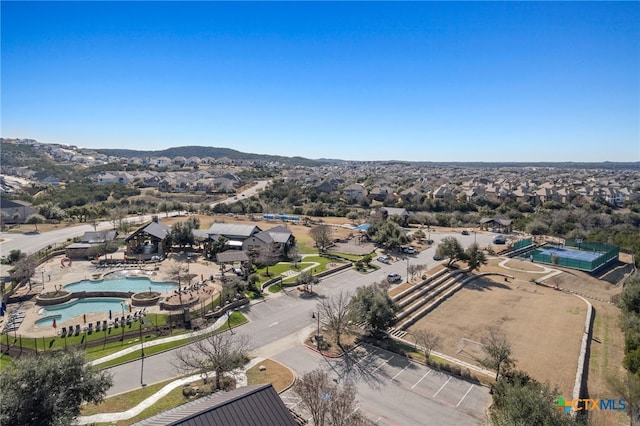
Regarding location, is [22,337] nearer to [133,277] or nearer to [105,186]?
[133,277]

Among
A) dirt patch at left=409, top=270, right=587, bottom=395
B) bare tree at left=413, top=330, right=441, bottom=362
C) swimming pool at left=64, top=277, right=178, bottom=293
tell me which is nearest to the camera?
bare tree at left=413, top=330, right=441, bottom=362

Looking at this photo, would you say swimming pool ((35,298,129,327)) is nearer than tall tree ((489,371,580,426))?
No

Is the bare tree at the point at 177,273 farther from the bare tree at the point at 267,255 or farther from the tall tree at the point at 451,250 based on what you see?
the tall tree at the point at 451,250

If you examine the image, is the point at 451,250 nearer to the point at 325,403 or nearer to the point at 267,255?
the point at 267,255

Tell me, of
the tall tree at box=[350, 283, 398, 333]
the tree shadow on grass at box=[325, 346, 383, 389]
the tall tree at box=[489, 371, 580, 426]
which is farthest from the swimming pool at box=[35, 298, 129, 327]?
the tall tree at box=[489, 371, 580, 426]

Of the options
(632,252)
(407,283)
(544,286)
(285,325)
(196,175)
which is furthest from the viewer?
(196,175)

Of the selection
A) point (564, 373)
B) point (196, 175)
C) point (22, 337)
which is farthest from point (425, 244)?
point (196, 175)

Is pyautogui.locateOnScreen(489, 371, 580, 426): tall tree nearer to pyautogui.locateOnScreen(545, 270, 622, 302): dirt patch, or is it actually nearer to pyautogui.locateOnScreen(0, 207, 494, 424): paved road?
pyautogui.locateOnScreen(0, 207, 494, 424): paved road
